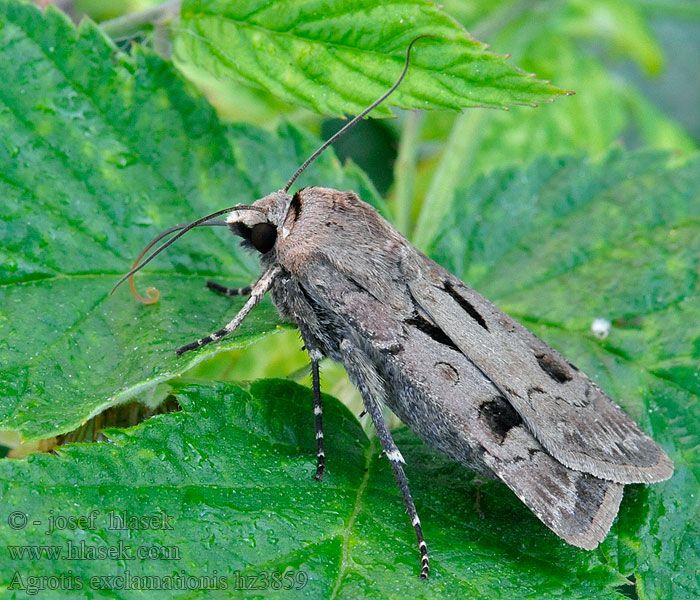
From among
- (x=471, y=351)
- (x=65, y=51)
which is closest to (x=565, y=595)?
(x=471, y=351)

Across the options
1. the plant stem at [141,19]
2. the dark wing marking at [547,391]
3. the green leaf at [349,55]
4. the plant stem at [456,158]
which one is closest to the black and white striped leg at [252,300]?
the dark wing marking at [547,391]

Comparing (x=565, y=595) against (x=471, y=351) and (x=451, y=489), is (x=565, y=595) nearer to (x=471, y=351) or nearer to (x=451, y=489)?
(x=451, y=489)

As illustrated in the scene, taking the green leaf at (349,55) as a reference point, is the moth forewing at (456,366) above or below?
below

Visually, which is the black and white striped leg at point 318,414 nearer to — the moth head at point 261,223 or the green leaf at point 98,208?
the green leaf at point 98,208

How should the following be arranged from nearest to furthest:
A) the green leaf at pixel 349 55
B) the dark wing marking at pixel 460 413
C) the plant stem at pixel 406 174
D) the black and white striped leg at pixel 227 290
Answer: the dark wing marking at pixel 460 413 → the green leaf at pixel 349 55 → the black and white striped leg at pixel 227 290 → the plant stem at pixel 406 174

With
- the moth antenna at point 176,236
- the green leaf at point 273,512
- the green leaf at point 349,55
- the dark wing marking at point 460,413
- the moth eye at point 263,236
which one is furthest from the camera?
the moth eye at point 263,236

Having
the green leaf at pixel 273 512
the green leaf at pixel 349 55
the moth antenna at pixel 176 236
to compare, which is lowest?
the green leaf at pixel 273 512

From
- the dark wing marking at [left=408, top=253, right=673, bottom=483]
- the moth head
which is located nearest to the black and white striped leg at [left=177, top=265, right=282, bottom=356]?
the moth head

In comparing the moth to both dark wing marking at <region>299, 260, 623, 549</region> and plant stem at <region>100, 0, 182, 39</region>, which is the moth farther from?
plant stem at <region>100, 0, 182, 39</region>
